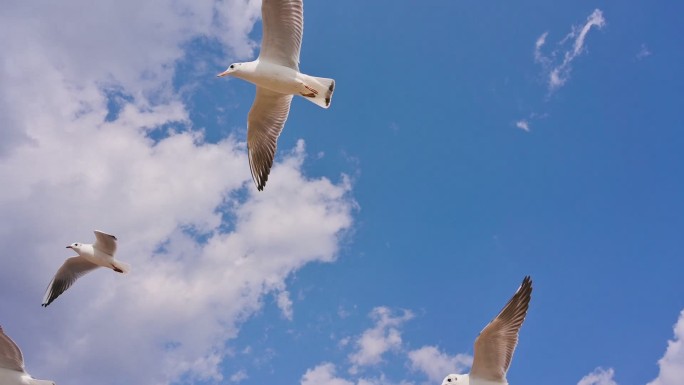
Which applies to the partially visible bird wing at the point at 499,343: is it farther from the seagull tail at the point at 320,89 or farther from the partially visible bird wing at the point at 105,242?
the partially visible bird wing at the point at 105,242

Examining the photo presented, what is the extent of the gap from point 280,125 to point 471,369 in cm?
498

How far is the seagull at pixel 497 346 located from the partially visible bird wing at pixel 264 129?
4.68 meters

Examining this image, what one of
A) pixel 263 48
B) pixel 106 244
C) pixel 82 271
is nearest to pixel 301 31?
pixel 263 48

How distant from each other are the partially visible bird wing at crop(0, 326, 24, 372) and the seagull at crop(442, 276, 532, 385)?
571 cm

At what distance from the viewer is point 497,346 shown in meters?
8.59

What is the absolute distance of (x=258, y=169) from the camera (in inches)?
461

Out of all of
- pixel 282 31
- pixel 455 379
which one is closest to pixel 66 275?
pixel 282 31

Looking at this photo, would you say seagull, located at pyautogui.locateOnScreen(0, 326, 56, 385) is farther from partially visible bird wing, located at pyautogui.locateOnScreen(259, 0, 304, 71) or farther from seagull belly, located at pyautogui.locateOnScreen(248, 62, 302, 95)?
partially visible bird wing, located at pyautogui.locateOnScreen(259, 0, 304, 71)

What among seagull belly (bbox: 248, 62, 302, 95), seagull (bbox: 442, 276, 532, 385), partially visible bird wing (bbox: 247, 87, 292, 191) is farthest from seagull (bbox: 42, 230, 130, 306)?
seagull (bbox: 442, 276, 532, 385)

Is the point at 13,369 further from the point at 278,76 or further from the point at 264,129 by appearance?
the point at 278,76

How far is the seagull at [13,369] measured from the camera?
9.54 metres

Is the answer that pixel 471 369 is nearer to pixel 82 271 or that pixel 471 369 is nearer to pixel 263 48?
pixel 263 48

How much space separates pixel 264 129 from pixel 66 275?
5.77 meters

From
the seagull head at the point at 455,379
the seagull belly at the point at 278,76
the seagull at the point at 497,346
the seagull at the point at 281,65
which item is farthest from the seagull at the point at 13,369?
the seagull at the point at 497,346
